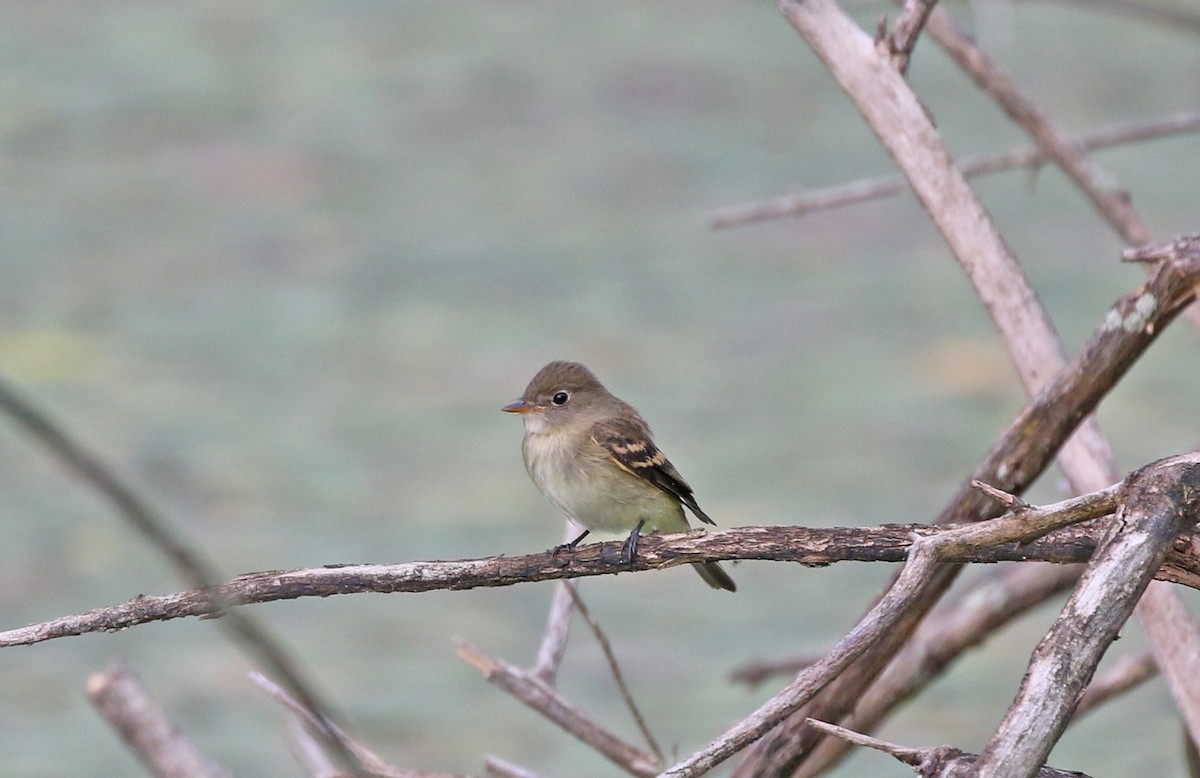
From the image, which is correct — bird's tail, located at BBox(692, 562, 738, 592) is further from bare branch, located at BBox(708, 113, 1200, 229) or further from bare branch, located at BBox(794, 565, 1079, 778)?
bare branch, located at BBox(708, 113, 1200, 229)

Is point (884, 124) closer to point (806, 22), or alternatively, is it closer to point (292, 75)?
point (806, 22)

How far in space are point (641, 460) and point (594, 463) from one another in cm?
8

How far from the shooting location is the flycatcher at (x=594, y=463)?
3105 millimetres

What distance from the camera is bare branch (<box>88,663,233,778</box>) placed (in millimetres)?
2932

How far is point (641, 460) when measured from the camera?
3152mm

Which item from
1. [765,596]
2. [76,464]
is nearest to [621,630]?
[765,596]

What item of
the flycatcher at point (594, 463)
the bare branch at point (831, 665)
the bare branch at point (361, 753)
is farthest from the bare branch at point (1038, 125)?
the bare branch at point (831, 665)

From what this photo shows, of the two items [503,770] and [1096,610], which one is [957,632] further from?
[1096,610]

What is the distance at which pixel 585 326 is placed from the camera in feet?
24.5

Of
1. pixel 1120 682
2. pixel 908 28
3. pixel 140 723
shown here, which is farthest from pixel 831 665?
pixel 140 723

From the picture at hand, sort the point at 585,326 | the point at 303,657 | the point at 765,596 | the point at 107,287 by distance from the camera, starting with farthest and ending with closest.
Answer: the point at 107,287, the point at 585,326, the point at 765,596, the point at 303,657

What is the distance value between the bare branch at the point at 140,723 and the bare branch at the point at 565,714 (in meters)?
0.65

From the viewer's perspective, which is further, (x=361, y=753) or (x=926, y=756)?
(x=361, y=753)

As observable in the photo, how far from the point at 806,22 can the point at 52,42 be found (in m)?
7.97
